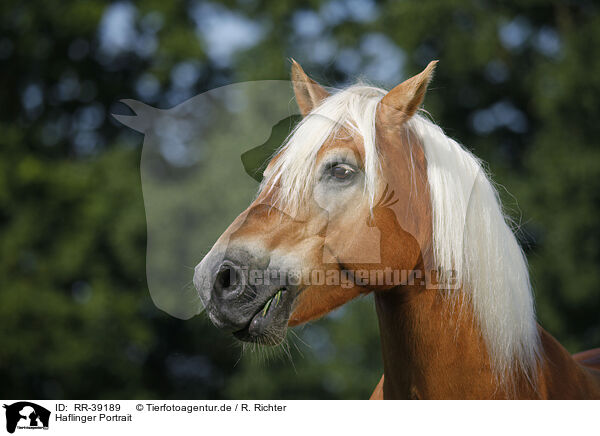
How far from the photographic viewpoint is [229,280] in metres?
1.29

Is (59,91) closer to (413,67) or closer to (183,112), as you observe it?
(413,67)

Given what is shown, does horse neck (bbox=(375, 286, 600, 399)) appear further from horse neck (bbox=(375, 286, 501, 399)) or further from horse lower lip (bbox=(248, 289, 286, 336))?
horse lower lip (bbox=(248, 289, 286, 336))

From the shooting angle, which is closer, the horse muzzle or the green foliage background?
the horse muzzle

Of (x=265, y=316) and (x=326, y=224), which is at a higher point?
(x=326, y=224)

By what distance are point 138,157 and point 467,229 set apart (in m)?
4.35

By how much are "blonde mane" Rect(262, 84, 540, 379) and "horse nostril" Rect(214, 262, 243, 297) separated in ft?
0.86

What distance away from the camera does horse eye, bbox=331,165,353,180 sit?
1418 millimetres

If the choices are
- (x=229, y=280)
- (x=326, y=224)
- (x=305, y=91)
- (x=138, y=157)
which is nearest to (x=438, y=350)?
(x=326, y=224)

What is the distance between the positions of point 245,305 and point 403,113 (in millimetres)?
637

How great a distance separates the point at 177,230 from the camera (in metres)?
2.07
